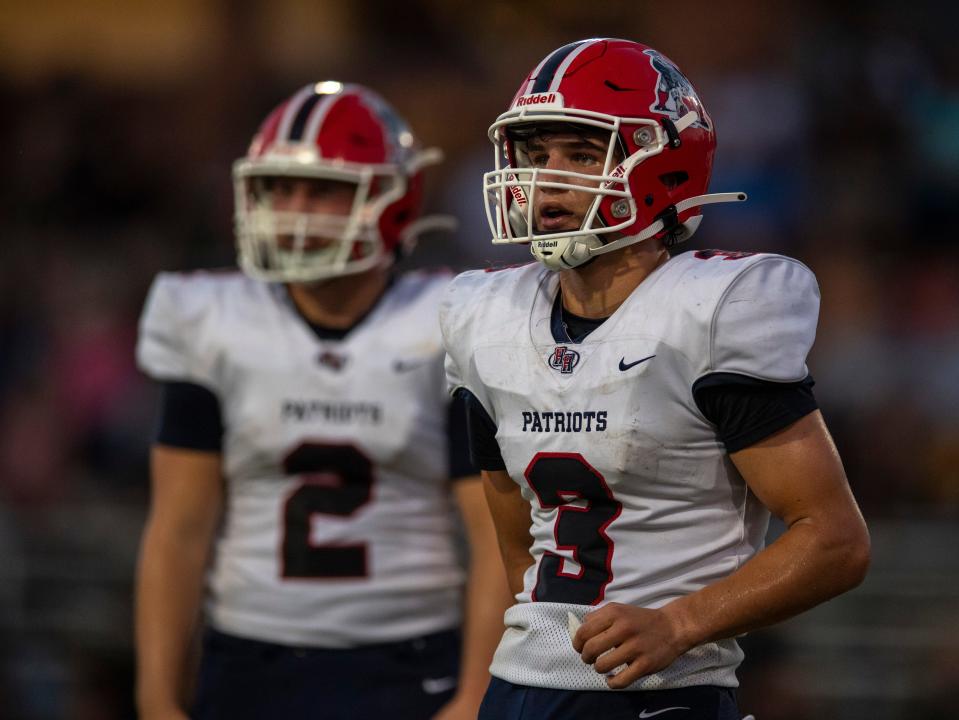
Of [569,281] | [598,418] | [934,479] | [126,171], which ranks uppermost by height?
[569,281]

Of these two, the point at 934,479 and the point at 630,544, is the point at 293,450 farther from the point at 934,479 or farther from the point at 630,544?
the point at 934,479

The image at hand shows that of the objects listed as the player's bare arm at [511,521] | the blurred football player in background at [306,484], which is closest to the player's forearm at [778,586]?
the player's bare arm at [511,521]

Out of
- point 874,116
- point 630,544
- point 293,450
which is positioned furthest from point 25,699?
point 874,116

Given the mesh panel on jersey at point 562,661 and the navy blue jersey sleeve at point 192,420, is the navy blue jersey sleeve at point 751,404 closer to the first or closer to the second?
the mesh panel on jersey at point 562,661

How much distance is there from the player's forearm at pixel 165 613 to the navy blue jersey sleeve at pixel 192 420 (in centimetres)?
19

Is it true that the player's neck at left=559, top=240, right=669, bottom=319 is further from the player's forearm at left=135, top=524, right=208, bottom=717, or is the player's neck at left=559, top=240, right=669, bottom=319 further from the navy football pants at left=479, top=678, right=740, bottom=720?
the player's forearm at left=135, top=524, right=208, bottom=717

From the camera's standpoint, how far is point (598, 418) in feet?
6.88

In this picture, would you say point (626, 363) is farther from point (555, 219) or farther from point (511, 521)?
point (511, 521)

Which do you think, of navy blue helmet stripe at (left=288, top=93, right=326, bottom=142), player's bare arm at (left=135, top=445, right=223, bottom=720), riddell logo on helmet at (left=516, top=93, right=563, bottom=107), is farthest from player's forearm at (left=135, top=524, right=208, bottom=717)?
riddell logo on helmet at (left=516, top=93, right=563, bottom=107)

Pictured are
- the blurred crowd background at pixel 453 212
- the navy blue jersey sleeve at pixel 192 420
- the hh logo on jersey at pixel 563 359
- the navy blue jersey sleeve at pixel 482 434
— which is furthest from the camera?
the blurred crowd background at pixel 453 212

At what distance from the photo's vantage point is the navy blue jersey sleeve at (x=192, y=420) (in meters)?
3.15

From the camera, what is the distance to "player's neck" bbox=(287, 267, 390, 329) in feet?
10.6

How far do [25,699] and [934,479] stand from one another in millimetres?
3436

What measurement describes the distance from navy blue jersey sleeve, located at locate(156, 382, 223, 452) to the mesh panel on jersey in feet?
3.78
